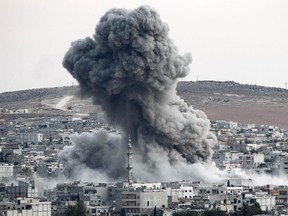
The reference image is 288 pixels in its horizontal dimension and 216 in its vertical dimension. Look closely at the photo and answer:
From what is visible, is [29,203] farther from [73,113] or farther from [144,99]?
[73,113]

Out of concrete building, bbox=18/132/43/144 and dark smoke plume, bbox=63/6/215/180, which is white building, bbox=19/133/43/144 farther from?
dark smoke plume, bbox=63/6/215/180

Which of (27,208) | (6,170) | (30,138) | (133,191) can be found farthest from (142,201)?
(30,138)

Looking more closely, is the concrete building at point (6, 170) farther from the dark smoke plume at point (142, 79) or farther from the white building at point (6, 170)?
the dark smoke plume at point (142, 79)

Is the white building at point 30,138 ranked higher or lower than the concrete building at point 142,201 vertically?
higher

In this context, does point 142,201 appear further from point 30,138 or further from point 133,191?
point 30,138

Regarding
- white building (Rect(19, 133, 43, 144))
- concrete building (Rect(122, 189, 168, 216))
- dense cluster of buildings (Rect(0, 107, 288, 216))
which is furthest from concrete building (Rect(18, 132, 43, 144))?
concrete building (Rect(122, 189, 168, 216))

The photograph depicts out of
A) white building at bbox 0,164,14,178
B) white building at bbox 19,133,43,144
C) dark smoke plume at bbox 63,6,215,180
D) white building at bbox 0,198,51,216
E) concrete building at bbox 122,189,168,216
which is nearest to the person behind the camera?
white building at bbox 0,198,51,216

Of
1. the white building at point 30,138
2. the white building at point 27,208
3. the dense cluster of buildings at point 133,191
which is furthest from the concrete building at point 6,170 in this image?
the white building at point 30,138

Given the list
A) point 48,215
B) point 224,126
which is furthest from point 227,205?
point 224,126
